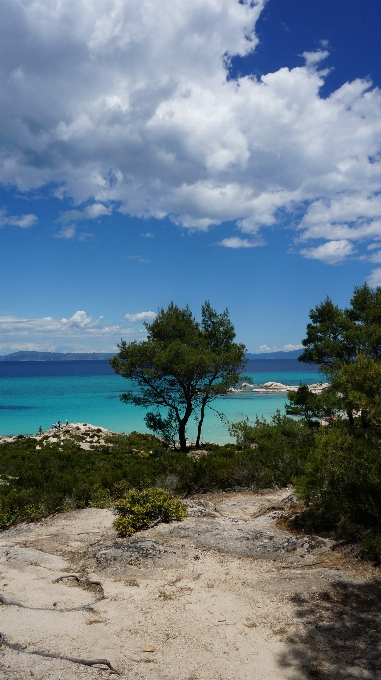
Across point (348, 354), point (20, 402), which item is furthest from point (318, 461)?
point (20, 402)

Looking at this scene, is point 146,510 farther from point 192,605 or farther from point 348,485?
point 348,485

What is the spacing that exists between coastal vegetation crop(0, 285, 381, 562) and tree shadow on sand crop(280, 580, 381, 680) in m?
1.10

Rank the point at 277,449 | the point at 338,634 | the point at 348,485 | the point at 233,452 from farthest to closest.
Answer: the point at 233,452 → the point at 277,449 → the point at 348,485 → the point at 338,634

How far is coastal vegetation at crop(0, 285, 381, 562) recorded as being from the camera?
7.50 m

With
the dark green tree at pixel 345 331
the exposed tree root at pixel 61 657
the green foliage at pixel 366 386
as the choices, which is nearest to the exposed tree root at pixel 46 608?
the exposed tree root at pixel 61 657

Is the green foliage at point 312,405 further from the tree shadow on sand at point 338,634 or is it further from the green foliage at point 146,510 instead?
the tree shadow on sand at point 338,634

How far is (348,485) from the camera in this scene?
764cm

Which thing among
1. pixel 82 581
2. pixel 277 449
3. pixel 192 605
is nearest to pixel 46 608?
pixel 82 581

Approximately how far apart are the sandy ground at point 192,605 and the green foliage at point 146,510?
1.15 feet

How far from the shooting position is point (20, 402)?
6850 cm

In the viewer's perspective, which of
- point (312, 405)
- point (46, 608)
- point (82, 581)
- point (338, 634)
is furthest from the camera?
point (312, 405)

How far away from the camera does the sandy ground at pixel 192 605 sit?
4.89 meters

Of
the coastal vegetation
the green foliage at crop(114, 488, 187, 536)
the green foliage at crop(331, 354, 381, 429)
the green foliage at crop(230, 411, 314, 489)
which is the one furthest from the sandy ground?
the green foliage at crop(230, 411, 314, 489)

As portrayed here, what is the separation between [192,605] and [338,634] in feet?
6.33
